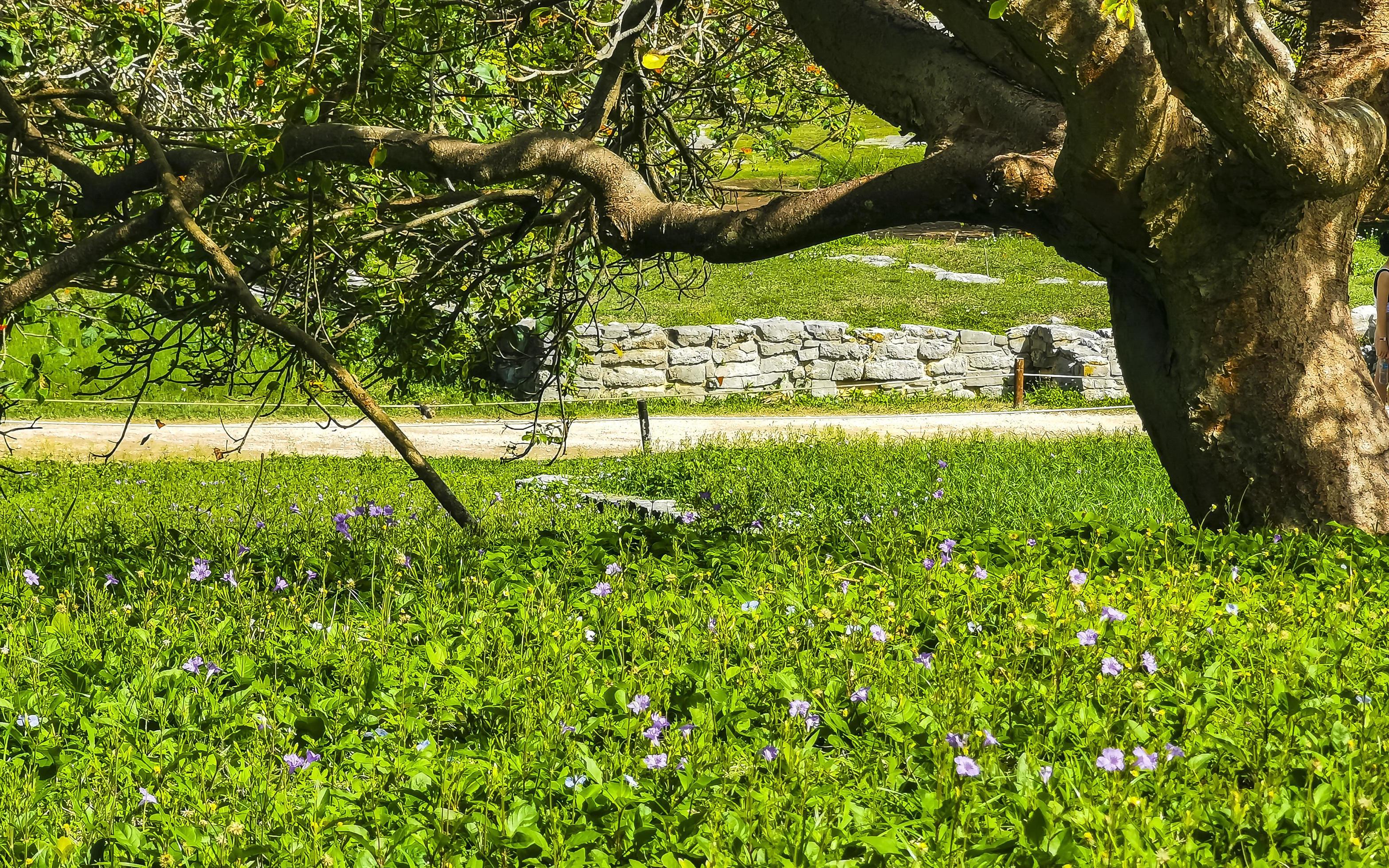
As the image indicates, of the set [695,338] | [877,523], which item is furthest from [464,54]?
[695,338]

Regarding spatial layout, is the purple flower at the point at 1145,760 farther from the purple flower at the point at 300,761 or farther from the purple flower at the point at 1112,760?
the purple flower at the point at 300,761

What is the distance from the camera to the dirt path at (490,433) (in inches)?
489

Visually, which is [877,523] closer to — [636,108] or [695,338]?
[636,108]

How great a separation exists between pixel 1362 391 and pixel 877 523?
77.8 inches

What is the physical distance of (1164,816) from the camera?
2135mm

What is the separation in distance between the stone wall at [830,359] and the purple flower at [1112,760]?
50.3 feet

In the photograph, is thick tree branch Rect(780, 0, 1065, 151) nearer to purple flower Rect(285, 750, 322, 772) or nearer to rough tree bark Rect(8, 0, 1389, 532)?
rough tree bark Rect(8, 0, 1389, 532)

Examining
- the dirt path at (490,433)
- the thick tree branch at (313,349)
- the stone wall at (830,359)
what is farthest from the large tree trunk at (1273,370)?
the stone wall at (830,359)

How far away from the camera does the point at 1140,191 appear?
382 centimetres

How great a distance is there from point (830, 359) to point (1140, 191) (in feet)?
48.4

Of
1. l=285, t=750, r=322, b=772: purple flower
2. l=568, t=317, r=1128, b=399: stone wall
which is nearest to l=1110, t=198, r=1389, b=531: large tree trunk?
l=285, t=750, r=322, b=772: purple flower

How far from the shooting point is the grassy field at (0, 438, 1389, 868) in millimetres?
2006

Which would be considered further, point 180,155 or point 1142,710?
point 180,155

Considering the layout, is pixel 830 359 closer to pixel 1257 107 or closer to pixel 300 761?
pixel 1257 107
